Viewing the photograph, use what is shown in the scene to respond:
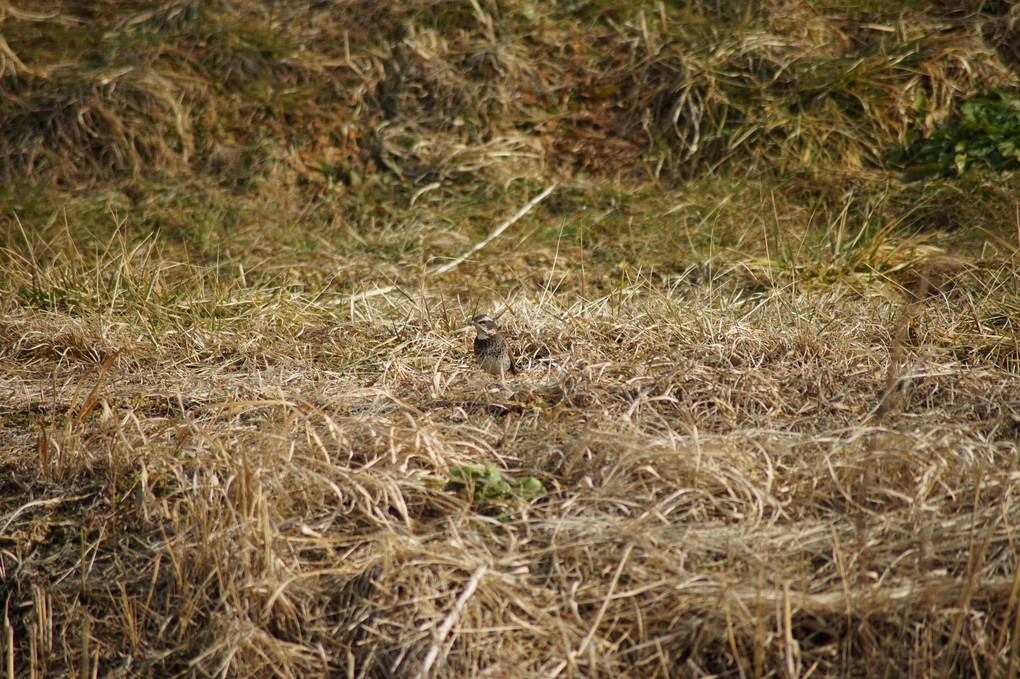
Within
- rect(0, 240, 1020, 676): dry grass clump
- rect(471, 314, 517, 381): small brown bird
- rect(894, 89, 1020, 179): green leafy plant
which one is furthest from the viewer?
rect(894, 89, 1020, 179): green leafy plant

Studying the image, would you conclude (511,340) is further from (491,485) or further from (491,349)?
(491,485)

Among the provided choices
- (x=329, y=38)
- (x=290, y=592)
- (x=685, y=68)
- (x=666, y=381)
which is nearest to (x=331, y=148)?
(x=329, y=38)

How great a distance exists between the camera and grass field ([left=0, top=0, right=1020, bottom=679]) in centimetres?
270

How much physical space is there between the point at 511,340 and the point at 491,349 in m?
0.48

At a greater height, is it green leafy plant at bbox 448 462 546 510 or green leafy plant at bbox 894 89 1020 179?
green leafy plant at bbox 448 462 546 510

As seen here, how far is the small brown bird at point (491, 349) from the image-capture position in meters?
4.11

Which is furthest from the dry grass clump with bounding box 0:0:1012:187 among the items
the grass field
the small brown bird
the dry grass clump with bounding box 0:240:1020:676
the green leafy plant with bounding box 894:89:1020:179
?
the dry grass clump with bounding box 0:240:1020:676

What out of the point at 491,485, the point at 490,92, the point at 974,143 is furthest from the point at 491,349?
the point at 974,143

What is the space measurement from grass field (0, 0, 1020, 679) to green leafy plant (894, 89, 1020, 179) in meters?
0.02

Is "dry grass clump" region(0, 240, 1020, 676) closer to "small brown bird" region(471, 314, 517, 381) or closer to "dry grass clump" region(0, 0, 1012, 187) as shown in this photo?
"small brown bird" region(471, 314, 517, 381)

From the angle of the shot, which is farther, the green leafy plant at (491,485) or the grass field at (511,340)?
the green leafy plant at (491,485)

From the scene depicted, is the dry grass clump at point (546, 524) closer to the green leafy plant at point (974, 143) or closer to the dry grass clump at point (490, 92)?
the green leafy plant at point (974, 143)

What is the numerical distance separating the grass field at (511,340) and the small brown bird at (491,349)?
12 cm

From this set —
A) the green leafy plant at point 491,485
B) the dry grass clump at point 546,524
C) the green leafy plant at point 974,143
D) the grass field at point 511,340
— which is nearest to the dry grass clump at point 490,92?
the grass field at point 511,340
